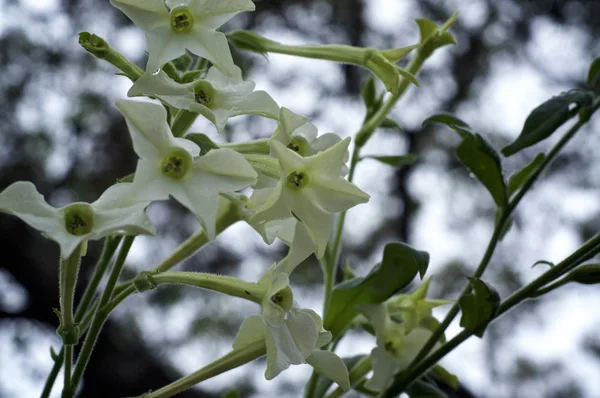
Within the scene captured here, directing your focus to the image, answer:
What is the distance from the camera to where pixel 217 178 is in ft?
2.21

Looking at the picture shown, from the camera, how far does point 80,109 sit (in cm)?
352

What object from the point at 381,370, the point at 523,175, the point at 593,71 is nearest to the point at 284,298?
the point at 381,370

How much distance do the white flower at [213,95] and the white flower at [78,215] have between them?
102mm

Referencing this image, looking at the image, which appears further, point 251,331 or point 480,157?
point 480,157

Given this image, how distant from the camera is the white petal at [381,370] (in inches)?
37.7

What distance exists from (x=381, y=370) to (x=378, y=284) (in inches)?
4.9

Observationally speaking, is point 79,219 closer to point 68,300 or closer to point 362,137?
point 68,300

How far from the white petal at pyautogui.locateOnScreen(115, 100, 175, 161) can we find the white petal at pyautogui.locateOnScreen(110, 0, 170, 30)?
0.39 ft

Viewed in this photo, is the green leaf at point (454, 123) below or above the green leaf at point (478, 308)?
above

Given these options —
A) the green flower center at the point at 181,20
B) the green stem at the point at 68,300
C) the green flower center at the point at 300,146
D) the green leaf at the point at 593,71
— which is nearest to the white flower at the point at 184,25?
the green flower center at the point at 181,20

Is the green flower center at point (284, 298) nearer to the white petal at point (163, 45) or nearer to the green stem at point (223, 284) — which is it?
the green stem at point (223, 284)

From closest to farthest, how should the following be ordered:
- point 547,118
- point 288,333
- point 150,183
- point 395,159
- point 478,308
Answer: point 150,183 < point 288,333 < point 478,308 < point 547,118 < point 395,159

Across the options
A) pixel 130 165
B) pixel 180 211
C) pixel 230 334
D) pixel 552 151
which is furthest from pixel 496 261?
pixel 552 151

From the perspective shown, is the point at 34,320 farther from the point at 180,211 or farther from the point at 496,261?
the point at 496,261
